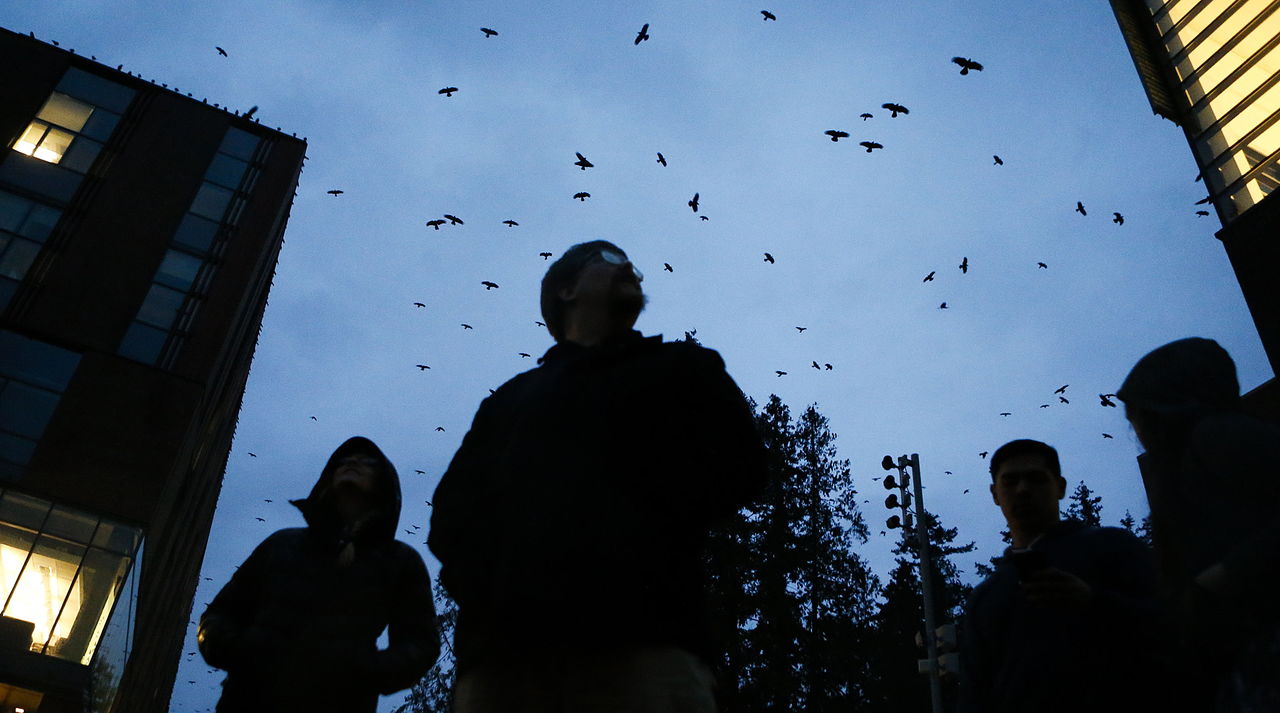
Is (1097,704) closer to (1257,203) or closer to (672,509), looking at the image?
(672,509)

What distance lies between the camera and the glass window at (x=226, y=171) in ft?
99.3

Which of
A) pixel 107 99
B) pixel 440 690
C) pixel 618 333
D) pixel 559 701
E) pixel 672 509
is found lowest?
pixel 559 701

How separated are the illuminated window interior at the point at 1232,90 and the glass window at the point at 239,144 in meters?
30.8

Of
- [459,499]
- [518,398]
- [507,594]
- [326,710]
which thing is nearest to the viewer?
[507,594]

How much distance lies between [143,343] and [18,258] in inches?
182

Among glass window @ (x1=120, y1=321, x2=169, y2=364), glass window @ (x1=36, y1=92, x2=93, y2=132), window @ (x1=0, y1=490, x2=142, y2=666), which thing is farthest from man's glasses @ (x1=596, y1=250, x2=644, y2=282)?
glass window @ (x1=36, y1=92, x2=93, y2=132)

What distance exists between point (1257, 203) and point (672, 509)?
14.9 meters

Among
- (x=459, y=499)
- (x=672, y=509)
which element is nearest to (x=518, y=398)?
(x=459, y=499)

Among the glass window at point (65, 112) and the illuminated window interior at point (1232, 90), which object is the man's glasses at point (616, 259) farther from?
the glass window at point (65, 112)

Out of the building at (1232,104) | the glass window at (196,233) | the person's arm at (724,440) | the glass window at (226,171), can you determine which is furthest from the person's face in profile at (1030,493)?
the glass window at (226,171)

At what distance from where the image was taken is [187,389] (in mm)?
25328

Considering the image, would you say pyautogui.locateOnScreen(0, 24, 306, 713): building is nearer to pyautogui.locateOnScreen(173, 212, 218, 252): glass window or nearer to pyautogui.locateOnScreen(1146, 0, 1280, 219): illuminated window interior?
pyautogui.locateOnScreen(173, 212, 218, 252): glass window

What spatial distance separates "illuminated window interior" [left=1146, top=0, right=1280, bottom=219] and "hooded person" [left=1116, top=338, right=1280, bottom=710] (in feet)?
46.1

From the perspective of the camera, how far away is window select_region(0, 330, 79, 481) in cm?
2193
